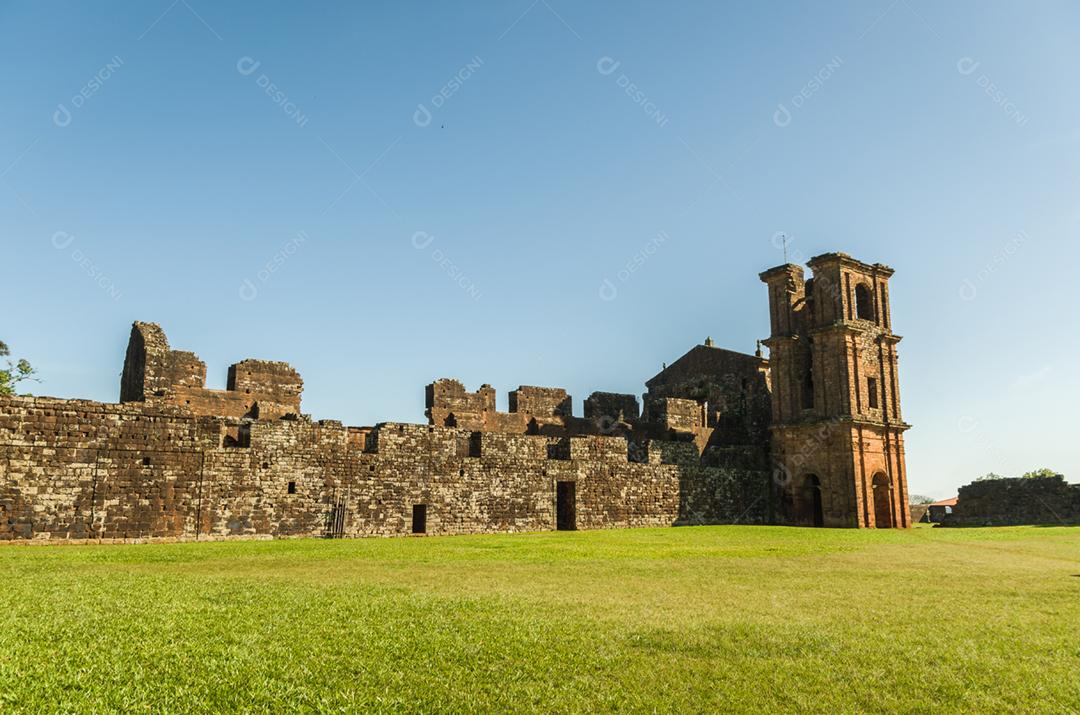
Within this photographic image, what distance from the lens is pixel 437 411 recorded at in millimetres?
35719

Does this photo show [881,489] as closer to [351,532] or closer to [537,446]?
[537,446]

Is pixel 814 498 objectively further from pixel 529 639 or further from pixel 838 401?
pixel 529 639

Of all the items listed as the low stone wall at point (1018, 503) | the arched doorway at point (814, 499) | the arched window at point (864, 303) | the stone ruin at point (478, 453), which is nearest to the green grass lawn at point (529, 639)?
the stone ruin at point (478, 453)

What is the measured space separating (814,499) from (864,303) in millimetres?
9787

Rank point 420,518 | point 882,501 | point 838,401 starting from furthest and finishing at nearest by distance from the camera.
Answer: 1. point 882,501
2. point 838,401
3. point 420,518

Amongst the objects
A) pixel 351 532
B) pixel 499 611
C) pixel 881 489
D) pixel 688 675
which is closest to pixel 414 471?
pixel 351 532

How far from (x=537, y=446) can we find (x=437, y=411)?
389 inches

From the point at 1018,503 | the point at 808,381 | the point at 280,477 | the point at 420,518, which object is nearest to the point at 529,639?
the point at 280,477

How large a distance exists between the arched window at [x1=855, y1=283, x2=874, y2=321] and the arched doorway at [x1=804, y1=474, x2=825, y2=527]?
803 centimetres

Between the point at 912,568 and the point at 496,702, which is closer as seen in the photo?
the point at 496,702

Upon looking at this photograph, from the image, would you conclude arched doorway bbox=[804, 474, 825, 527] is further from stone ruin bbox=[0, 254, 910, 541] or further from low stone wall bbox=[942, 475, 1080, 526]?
low stone wall bbox=[942, 475, 1080, 526]

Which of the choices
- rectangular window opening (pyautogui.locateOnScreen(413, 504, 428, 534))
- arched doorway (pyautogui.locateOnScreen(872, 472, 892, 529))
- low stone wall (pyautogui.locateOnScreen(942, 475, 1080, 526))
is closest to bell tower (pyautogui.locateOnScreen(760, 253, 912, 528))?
arched doorway (pyautogui.locateOnScreen(872, 472, 892, 529))

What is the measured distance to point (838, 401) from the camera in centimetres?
3372

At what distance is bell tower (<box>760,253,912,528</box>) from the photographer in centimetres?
3309
